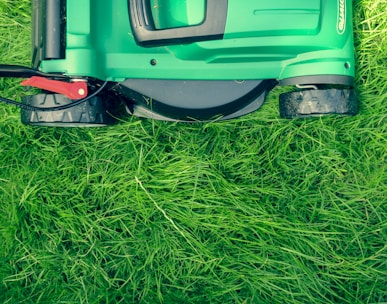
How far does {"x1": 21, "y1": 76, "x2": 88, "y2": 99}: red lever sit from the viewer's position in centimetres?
155

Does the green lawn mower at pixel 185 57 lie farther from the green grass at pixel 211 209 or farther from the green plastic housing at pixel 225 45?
the green grass at pixel 211 209

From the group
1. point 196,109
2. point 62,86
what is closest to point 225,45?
point 196,109

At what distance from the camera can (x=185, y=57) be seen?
1.59m

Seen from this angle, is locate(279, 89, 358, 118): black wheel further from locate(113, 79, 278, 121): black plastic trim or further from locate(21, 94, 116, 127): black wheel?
locate(21, 94, 116, 127): black wheel

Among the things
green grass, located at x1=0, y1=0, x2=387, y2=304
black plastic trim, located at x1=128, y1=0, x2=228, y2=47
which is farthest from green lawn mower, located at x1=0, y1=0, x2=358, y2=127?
green grass, located at x1=0, y1=0, x2=387, y2=304

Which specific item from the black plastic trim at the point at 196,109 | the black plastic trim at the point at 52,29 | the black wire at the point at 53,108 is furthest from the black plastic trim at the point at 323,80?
the black plastic trim at the point at 52,29

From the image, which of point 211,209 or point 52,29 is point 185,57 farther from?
point 211,209

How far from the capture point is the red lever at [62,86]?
5.10ft

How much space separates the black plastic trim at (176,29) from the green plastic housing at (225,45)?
38 mm

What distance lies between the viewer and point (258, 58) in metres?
1.61

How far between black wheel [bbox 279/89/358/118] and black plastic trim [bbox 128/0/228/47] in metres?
0.38

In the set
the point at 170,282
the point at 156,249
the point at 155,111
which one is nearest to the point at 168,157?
the point at 155,111

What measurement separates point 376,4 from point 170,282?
4.44 feet

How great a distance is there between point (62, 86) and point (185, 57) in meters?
0.42
